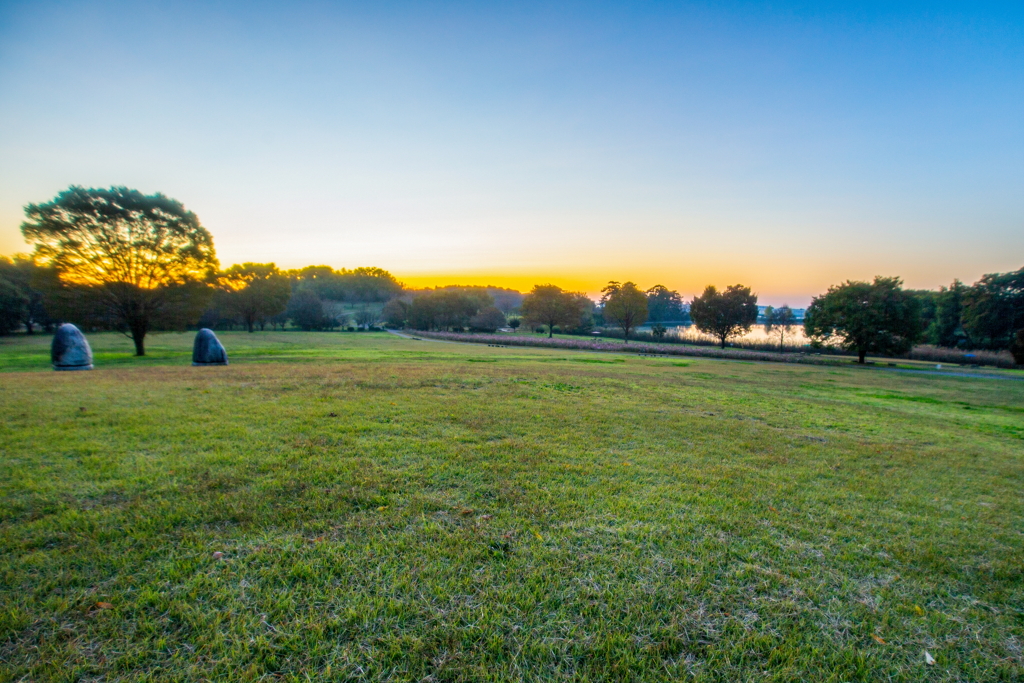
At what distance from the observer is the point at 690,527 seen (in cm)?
374

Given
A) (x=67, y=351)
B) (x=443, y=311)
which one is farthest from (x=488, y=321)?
(x=67, y=351)

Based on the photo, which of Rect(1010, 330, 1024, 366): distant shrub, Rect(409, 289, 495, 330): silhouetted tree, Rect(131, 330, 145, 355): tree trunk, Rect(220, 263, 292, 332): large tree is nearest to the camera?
Rect(131, 330, 145, 355): tree trunk

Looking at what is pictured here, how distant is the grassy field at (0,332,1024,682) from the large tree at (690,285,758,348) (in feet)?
145

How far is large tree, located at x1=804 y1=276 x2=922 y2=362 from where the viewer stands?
31.2m

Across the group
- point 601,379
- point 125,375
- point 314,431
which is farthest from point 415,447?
point 125,375

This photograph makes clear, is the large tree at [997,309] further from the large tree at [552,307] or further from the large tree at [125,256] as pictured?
the large tree at [125,256]

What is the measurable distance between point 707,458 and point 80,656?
642cm

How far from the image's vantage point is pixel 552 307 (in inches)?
2121

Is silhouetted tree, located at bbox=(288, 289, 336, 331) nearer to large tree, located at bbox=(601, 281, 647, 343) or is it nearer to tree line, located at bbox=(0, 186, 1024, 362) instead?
tree line, located at bbox=(0, 186, 1024, 362)

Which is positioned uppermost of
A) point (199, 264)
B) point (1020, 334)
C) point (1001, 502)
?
point (199, 264)

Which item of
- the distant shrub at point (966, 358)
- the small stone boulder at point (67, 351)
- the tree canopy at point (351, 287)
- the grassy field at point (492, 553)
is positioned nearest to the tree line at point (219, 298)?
the distant shrub at point (966, 358)

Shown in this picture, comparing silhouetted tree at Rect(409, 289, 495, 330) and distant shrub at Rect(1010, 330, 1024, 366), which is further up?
silhouetted tree at Rect(409, 289, 495, 330)

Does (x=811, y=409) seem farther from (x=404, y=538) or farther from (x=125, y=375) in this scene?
(x=125, y=375)

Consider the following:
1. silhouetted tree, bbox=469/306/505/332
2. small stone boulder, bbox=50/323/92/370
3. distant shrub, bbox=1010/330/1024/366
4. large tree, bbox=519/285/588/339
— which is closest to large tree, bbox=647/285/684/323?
silhouetted tree, bbox=469/306/505/332
